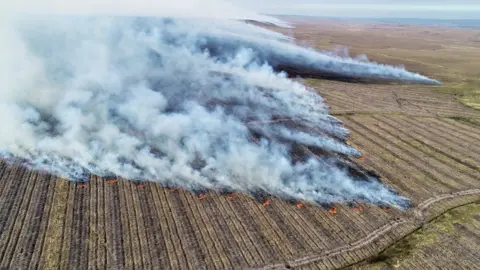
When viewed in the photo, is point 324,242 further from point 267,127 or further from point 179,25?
point 179,25

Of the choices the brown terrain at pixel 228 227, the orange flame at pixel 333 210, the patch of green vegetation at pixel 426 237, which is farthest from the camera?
the orange flame at pixel 333 210

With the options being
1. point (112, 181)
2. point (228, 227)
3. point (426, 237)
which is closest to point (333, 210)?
point (426, 237)

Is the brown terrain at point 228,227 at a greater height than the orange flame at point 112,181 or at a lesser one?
lesser

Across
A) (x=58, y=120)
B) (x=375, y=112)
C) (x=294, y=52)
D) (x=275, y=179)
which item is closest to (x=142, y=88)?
(x=58, y=120)

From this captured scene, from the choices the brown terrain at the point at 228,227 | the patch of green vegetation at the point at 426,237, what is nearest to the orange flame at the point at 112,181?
the brown terrain at the point at 228,227


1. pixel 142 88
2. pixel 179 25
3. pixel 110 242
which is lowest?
pixel 110 242

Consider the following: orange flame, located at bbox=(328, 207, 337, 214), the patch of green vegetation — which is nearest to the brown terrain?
the patch of green vegetation

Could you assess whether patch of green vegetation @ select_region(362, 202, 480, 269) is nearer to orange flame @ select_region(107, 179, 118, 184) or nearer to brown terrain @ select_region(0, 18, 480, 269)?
brown terrain @ select_region(0, 18, 480, 269)

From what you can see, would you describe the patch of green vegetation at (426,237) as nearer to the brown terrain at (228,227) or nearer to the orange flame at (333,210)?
the brown terrain at (228,227)
